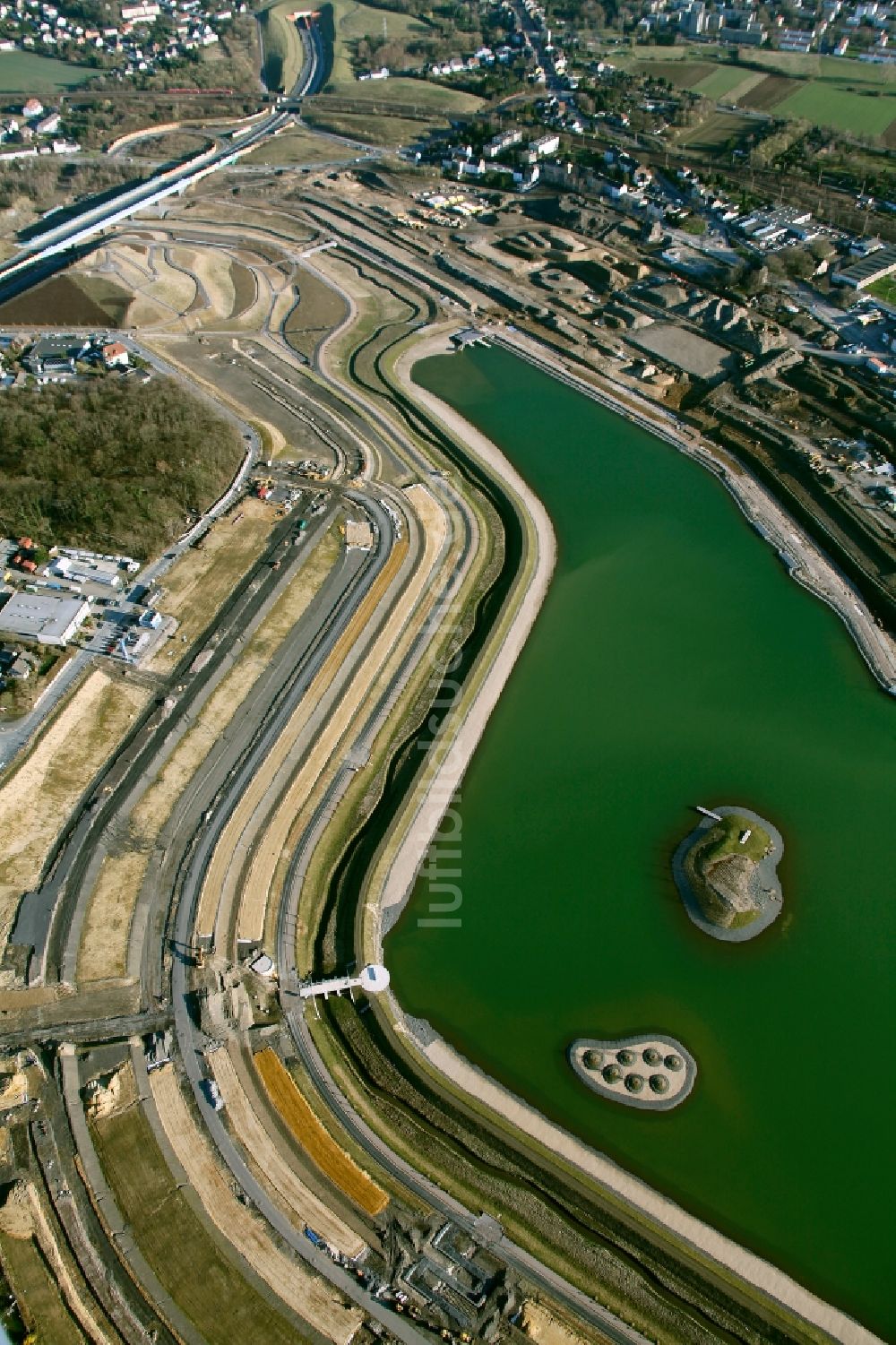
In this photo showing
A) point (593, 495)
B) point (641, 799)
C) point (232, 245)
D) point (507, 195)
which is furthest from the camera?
point (507, 195)

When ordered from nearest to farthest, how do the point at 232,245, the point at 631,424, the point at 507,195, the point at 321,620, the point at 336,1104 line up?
the point at 336,1104 → the point at 321,620 → the point at 631,424 → the point at 232,245 → the point at 507,195

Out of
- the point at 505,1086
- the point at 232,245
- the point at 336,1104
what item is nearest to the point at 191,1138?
the point at 336,1104

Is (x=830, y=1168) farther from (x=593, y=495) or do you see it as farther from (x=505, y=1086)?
(x=593, y=495)

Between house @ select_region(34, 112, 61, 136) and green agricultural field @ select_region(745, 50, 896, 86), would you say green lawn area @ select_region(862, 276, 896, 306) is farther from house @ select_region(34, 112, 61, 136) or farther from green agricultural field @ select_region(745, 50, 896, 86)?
house @ select_region(34, 112, 61, 136)

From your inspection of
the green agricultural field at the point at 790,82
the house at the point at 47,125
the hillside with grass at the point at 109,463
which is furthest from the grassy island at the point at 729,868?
the house at the point at 47,125

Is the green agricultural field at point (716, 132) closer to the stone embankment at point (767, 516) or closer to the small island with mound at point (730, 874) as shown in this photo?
the stone embankment at point (767, 516)

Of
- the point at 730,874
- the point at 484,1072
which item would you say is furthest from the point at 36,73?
the point at 484,1072

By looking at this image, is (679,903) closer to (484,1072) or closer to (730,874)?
(730,874)

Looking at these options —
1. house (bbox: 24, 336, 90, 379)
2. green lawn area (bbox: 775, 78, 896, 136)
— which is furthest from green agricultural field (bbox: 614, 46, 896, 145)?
house (bbox: 24, 336, 90, 379)
